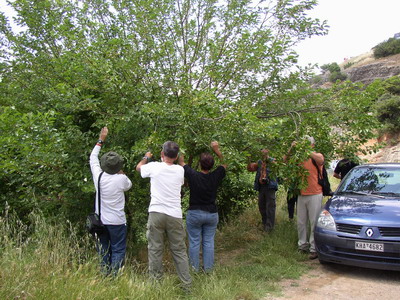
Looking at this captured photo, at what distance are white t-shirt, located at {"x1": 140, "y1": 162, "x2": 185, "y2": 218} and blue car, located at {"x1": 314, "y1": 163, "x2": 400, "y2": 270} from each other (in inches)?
99.9

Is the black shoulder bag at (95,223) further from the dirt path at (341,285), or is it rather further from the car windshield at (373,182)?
the car windshield at (373,182)

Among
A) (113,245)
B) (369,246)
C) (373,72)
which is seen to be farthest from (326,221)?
(373,72)

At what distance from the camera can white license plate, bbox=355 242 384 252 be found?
4816 mm

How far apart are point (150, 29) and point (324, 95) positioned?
2972 mm

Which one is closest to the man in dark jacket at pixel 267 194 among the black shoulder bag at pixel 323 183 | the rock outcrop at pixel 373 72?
the black shoulder bag at pixel 323 183

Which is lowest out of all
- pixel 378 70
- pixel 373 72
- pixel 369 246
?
pixel 369 246

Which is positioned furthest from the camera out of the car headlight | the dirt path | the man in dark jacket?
the man in dark jacket

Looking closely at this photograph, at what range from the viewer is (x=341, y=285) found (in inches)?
187

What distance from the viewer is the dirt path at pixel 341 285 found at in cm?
435

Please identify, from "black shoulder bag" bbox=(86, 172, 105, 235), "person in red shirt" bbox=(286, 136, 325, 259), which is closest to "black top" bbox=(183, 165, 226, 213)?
"black shoulder bag" bbox=(86, 172, 105, 235)

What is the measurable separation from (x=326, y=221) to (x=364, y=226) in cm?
60

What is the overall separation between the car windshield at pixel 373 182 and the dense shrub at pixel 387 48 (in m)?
52.5

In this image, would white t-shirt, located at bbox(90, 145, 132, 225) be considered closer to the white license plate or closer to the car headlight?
the car headlight

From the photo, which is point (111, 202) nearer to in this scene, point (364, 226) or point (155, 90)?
point (155, 90)
